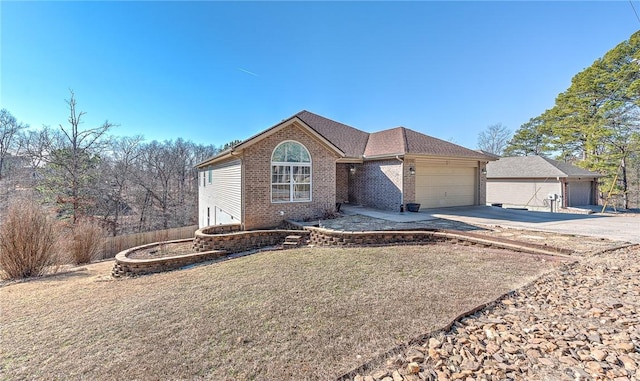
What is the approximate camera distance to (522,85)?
16.2 metres

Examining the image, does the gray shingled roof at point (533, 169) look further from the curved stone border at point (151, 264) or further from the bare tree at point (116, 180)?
the bare tree at point (116, 180)

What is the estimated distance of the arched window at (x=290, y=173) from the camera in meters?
10.7

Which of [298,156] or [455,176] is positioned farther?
[455,176]

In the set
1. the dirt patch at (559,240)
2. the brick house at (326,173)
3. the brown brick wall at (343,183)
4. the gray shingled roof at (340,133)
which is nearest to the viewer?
the dirt patch at (559,240)

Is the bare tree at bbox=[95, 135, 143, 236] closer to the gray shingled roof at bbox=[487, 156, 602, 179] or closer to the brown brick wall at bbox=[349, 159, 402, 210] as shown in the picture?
the brown brick wall at bbox=[349, 159, 402, 210]

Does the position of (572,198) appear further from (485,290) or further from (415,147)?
(485,290)

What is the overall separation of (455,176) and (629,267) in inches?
397

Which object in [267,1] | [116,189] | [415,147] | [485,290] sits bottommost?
[485,290]

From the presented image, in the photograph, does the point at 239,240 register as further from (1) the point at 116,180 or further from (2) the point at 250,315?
(1) the point at 116,180

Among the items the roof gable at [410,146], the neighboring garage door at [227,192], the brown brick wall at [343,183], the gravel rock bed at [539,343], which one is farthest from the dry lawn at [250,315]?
the brown brick wall at [343,183]

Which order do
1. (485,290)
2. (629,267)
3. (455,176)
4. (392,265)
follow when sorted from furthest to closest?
(455,176)
(392,265)
(629,267)
(485,290)

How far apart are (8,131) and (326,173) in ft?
92.9

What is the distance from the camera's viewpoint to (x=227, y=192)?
12.7 meters

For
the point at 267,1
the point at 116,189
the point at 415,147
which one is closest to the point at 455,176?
the point at 415,147
